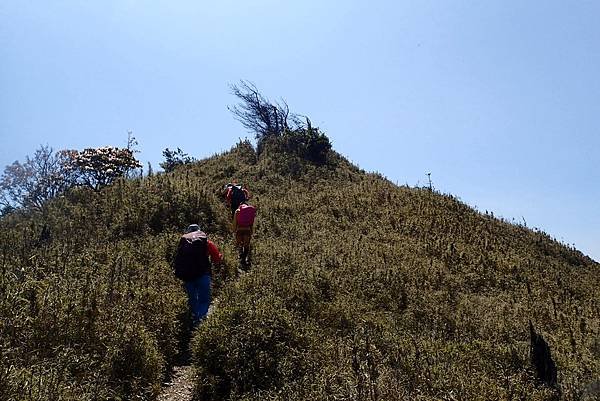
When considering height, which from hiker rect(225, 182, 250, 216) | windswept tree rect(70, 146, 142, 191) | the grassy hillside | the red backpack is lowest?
the grassy hillside

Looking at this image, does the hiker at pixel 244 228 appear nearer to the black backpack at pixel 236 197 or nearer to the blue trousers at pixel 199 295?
the black backpack at pixel 236 197

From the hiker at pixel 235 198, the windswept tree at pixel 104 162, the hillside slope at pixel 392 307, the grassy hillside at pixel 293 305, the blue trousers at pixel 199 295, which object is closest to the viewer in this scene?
the grassy hillside at pixel 293 305

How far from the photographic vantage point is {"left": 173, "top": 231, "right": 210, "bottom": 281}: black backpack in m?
7.74

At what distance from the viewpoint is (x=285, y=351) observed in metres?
5.84

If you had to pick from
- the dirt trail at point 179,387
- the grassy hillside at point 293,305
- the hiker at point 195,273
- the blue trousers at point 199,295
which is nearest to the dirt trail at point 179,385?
the dirt trail at point 179,387

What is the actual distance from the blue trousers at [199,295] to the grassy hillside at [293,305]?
194 mm

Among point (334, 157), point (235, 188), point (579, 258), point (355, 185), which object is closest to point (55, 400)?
point (235, 188)

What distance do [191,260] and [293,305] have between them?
183 centimetres

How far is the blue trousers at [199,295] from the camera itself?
7.65m

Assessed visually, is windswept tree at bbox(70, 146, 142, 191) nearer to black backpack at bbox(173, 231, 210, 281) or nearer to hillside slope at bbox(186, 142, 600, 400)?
hillside slope at bbox(186, 142, 600, 400)

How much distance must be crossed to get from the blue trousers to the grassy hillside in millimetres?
194

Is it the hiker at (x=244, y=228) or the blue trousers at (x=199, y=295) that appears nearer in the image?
the blue trousers at (x=199, y=295)

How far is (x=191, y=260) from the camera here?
7766mm

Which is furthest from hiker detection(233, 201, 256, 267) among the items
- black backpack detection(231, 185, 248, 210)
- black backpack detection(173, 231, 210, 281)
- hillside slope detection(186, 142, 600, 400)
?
black backpack detection(173, 231, 210, 281)
